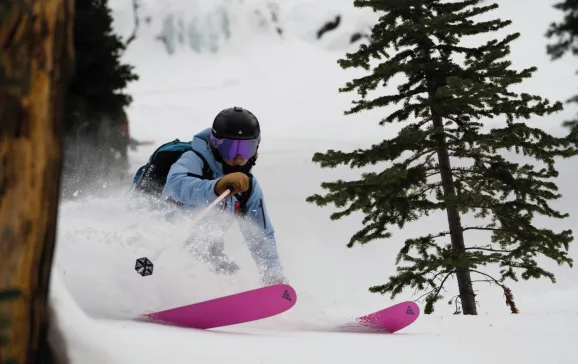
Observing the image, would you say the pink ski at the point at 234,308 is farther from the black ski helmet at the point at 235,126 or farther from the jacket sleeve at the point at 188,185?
the black ski helmet at the point at 235,126

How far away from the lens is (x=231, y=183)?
523 cm

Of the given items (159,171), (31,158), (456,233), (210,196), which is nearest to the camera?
(31,158)

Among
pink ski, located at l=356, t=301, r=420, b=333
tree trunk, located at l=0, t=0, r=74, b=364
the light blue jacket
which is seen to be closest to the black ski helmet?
the light blue jacket

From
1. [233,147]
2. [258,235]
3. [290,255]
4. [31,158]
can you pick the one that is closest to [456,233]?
[258,235]

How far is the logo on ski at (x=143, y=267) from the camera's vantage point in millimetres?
4461

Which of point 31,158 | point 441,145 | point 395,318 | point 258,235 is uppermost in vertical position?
point 441,145

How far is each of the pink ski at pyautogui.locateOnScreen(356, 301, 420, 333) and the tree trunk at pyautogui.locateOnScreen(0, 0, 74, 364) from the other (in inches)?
164

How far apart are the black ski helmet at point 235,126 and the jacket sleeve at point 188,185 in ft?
1.36

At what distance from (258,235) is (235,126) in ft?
4.11

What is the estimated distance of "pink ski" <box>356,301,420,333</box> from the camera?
542 centimetres

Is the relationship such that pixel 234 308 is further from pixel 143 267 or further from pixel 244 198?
pixel 244 198

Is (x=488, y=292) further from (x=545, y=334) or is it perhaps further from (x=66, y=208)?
(x=66, y=208)

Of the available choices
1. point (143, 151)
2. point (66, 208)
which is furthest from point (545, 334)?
point (143, 151)

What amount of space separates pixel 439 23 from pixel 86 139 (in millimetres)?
15082
